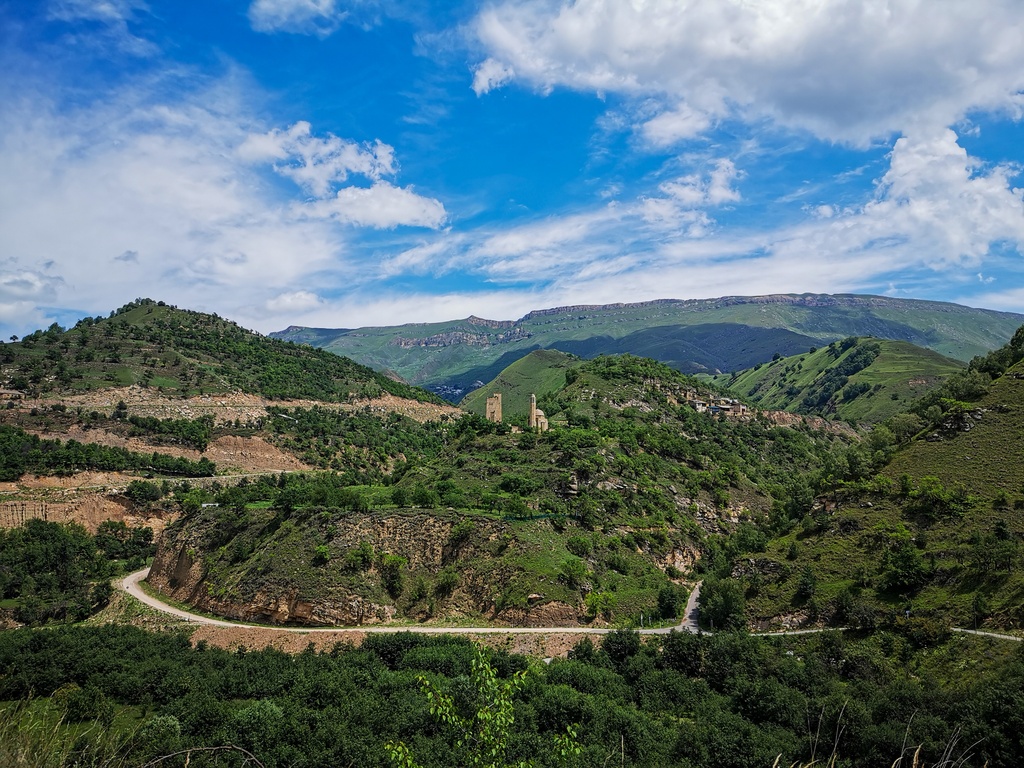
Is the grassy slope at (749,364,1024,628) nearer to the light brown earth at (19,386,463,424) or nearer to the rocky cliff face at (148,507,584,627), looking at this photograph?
the rocky cliff face at (148,507,584,627)

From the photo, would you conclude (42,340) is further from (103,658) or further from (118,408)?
(103,658)

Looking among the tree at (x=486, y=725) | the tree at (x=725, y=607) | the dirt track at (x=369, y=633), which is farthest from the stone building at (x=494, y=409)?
the tree at (x=486, y=725)

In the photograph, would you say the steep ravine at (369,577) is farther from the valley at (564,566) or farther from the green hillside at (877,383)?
the green hillside at (877,383)

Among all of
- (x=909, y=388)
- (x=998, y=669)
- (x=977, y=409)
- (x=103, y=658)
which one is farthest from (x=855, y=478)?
(x=909, y=388)

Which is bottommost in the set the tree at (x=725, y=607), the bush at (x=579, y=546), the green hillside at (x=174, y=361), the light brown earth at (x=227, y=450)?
the tree at (x=725, y=607)

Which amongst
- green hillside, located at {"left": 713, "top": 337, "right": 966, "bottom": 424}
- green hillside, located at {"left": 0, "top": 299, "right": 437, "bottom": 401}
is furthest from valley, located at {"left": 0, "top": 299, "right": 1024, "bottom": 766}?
green hillside, located at {"left": 713, "top": 337, "right": 966, "bottom": 424}
